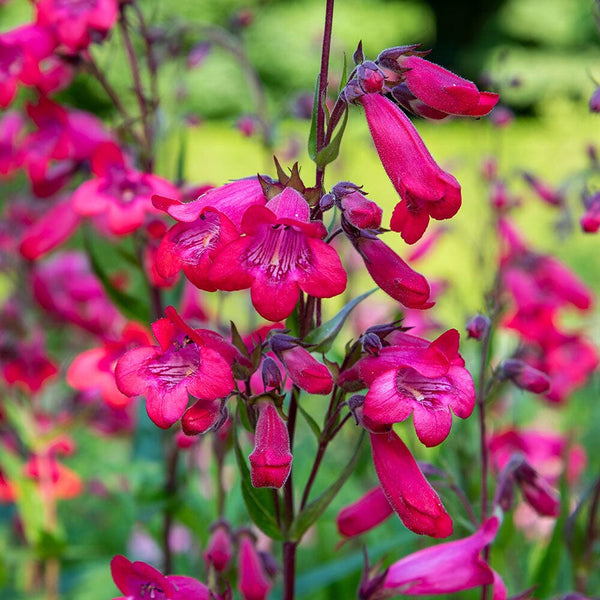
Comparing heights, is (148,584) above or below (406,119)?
below

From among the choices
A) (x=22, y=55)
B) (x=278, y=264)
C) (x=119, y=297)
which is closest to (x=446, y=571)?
(x=278, y=264)

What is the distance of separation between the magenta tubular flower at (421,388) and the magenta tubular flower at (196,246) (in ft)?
0.73

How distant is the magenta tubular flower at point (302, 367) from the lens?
932mm

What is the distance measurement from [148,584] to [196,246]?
1.45ft

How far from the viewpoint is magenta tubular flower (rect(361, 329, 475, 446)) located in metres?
0.90

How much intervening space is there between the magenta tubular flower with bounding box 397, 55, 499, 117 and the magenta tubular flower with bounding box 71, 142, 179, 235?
2.25ft

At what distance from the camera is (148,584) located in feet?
3.42

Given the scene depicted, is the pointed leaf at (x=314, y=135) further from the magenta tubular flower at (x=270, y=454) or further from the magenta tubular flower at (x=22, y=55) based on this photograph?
the magenta tubular flower at (x=22, y=55)

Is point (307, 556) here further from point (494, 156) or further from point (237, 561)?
point (494, 156)

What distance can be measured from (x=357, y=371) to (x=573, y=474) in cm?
176

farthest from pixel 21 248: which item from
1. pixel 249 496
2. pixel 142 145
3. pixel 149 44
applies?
pixel 249 496

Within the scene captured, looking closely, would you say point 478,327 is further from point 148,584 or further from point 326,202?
point 148,584

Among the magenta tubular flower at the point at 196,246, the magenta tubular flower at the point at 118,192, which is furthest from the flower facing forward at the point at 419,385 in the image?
the magenta tubular flower at the point at 118,192

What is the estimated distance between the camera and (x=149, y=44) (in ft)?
5.89
